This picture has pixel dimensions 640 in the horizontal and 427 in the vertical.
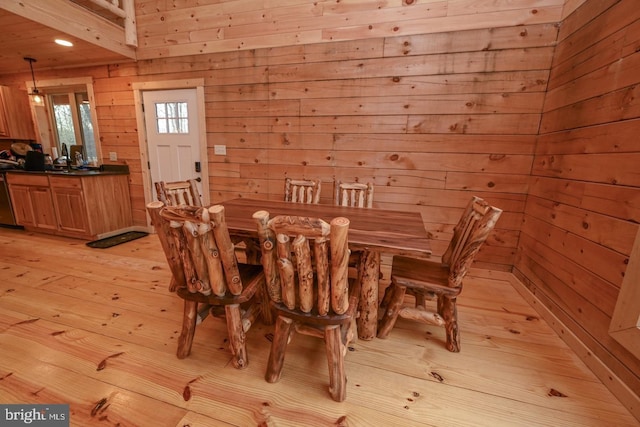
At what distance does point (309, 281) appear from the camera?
1112 mm

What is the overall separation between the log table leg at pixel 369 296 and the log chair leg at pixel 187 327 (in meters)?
1.00

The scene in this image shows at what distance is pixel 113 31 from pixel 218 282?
3.62 m

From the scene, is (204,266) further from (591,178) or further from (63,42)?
(63,42)

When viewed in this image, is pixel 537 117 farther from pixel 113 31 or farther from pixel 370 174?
pixel 113 31

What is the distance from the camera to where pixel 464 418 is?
118cm

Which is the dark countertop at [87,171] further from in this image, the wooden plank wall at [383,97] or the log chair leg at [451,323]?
the log chair leg at [451,323]

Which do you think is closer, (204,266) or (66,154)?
(204,266)

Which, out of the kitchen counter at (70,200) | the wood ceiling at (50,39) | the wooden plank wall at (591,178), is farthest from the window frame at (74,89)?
the wooden plank wall at (591,178)

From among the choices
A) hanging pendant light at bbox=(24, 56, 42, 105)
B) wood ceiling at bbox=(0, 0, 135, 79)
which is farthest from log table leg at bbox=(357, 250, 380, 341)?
hanging pendant light at bbox=(24, 56, 42, 105)

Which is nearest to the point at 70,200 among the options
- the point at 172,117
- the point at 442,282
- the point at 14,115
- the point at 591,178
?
the point at 172,117

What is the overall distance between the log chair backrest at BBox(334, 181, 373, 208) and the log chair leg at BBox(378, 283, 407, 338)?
86cm

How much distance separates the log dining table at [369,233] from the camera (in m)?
1.31

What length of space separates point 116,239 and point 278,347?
3.32 metres

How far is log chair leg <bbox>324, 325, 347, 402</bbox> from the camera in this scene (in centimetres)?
121
